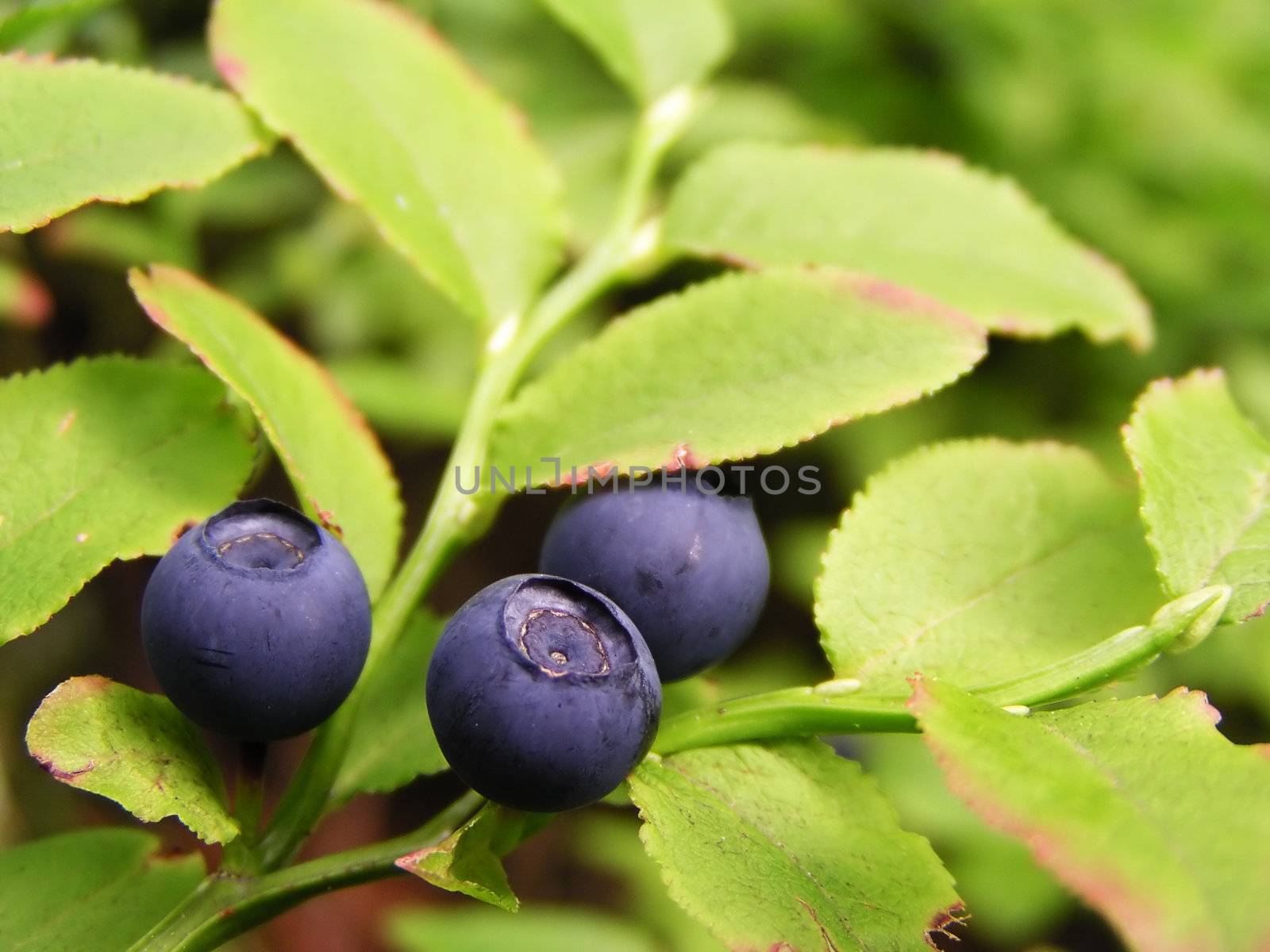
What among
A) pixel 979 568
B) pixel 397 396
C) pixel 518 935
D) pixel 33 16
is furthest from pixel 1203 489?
pixel 518 935

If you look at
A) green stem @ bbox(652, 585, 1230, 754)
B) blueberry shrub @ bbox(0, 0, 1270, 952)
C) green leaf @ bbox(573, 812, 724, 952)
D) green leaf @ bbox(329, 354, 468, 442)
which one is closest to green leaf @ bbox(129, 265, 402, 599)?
A: blueberry shrub @ bbox(0, 0, 1270, 952)

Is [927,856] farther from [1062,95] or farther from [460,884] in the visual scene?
[1062,95]

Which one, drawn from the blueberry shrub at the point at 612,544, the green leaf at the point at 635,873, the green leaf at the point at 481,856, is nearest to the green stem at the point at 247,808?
the blueberry shrub at the point at 612,544

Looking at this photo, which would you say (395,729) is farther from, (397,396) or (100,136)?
(397,396)

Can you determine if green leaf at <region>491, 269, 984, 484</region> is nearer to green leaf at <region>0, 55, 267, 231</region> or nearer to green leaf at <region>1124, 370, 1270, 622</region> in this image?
green leaf at <region>1124, 370, 1270, 622</region>

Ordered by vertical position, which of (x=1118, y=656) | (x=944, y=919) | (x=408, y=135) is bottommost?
(x=944, y=919)

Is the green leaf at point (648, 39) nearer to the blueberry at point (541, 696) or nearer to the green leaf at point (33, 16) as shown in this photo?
the green leaf at point (33, 16)

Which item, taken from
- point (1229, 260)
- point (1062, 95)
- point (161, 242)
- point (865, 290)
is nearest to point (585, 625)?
point (865, 290)
